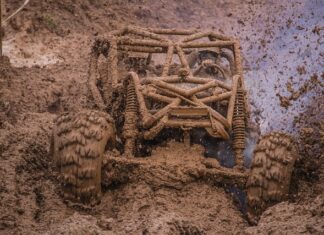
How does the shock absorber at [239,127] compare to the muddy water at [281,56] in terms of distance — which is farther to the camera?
the muddy water at [281,56]

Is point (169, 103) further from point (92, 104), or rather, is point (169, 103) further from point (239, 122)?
point (92, 104)

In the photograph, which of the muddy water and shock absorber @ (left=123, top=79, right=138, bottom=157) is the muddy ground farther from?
shock absorber @ (left=123, top=79, right=138, bottom=157)

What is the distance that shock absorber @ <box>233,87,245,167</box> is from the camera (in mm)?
3845

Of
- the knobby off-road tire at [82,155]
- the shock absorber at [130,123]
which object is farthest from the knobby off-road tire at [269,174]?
the knobby off-road tire at [82,155]

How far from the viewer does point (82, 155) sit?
3289 mm

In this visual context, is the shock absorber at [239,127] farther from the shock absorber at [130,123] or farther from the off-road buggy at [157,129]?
the shock absorber at [130,123]

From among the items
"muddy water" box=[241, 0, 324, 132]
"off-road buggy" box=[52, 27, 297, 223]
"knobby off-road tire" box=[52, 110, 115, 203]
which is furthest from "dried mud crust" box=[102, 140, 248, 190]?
"muddy water" box=[241, 0, 324, 132]

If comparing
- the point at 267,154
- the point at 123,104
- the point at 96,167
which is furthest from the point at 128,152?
the point at 267,154

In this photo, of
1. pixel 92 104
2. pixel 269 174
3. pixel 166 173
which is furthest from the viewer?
pixel 92 104

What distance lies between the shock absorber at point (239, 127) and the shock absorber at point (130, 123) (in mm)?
869

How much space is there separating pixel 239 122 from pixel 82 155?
1433 millimetres

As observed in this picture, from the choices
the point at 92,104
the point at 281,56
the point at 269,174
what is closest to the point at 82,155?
the point at 269,174

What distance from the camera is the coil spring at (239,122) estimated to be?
12.7 ft

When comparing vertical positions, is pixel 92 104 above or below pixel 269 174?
above
